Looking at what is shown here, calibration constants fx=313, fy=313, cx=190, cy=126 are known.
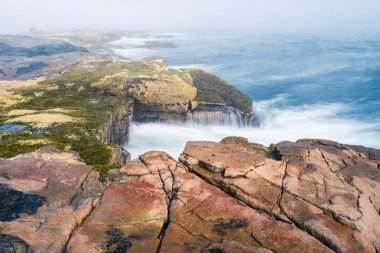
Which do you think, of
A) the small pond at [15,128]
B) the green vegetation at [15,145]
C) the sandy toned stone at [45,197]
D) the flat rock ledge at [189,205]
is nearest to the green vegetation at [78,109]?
the green vegetation at [15,145]

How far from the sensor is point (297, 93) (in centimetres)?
7338

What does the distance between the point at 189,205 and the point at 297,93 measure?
6629cm

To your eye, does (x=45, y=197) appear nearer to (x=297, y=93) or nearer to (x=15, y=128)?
(x=15, y=128)

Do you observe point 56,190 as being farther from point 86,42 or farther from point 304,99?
point 86,42

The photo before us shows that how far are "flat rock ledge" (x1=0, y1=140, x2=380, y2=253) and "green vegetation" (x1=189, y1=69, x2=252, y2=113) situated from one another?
1249 inches

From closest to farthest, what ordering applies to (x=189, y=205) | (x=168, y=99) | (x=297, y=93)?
(x=189, y=205), (x=168, y=99), (x=297, y=93)

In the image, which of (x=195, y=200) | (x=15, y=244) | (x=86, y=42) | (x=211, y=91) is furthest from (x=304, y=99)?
(x=86, y=42)

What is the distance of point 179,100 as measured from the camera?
1716 inches

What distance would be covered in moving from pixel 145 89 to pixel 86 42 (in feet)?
487

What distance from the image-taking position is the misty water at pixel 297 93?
144 feet

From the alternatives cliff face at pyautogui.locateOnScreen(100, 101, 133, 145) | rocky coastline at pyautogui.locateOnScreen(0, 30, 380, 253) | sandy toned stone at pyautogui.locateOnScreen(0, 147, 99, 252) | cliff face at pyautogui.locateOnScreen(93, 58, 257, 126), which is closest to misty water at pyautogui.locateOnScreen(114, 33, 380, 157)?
cliff face at pyautogui.locateOnScreen(93, 58, 257, 126)

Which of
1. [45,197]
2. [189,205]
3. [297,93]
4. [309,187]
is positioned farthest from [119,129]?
[297,93]

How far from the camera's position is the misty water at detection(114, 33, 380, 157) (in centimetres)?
4377

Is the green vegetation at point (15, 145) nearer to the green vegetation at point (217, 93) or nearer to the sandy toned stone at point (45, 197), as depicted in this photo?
the sandy toned stone at point (45, 197)
